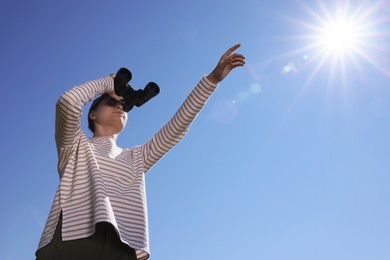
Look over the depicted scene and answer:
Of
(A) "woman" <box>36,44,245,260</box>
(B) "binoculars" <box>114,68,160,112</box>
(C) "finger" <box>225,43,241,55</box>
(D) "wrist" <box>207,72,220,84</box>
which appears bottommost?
(A) "woman" <box>36,44,245,260</box>

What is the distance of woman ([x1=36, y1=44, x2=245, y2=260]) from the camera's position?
2.20 metres

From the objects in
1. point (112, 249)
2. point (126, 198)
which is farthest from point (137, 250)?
point (126, 198)

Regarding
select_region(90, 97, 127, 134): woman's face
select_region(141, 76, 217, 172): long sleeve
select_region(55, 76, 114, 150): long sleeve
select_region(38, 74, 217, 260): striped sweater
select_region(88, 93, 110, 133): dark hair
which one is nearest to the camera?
select_region(38, 74, 217, 260): striped sweater

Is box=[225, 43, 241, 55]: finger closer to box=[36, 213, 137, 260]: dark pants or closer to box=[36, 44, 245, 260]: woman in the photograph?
box=[36, 44, 245, 260]: woman

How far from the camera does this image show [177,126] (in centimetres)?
287

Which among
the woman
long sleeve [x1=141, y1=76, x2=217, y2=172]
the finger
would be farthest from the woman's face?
the finger

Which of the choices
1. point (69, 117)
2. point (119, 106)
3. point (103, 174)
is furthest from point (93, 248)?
point (119, 106)

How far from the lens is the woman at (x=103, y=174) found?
2.20m

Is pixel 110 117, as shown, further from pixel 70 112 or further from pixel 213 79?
pixel 213 79

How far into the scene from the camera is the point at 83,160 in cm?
253

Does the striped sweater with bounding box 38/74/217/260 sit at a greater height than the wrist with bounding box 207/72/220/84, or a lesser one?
lesser

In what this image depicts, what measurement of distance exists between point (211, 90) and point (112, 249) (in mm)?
1251

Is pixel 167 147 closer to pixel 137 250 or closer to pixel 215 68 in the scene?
pixel 215 68

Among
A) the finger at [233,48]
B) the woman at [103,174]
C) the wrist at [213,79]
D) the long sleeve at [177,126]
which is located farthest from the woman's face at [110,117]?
the finger at [233,48]
